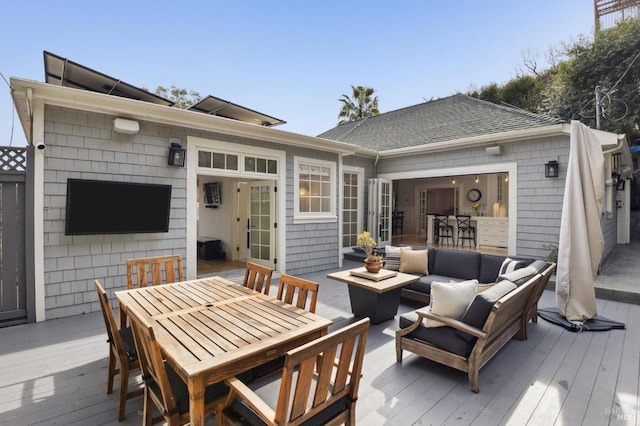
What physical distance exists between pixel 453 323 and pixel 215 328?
194cm

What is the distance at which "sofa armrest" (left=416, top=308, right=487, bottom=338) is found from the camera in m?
2.47

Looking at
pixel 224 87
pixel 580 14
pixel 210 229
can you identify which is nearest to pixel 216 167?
pixel 210 229

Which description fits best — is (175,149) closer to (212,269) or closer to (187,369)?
(212,269)

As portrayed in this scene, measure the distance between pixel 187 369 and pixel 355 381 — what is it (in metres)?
0.88

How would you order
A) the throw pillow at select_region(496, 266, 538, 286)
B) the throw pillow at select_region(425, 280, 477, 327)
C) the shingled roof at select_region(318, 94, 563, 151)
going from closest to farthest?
1. the throw pillow at select_region(425, 280, 477, 327)
2. the throw pillow at select_region(496, 266, 538, 286)
3. the shingled roof at select_region(318, 94, 563, 151)

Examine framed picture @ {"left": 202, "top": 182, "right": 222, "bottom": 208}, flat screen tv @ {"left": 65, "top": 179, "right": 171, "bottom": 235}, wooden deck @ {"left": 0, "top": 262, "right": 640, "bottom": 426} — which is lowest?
wooden deck @ {"left": 0, "top": 262, "right": 640, "bottom": 426}

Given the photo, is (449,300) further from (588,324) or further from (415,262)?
(588,324)

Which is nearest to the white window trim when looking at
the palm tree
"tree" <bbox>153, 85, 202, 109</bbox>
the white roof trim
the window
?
the window

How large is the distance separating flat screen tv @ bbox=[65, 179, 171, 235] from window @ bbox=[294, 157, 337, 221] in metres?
2.75

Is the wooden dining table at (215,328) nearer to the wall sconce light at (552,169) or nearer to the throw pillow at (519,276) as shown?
the throw pillow at (519,276)

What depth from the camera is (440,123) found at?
8758mm

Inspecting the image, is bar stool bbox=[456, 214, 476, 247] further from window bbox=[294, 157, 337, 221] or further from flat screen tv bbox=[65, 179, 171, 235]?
flat screen tv bbox=[65, 179, 171, 235]

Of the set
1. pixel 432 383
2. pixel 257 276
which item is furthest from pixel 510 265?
pixel 257 276

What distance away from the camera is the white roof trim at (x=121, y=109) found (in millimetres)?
3574
